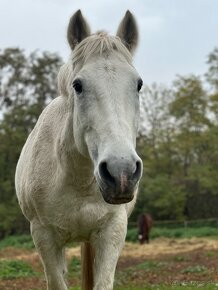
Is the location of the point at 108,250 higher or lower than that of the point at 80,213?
lower

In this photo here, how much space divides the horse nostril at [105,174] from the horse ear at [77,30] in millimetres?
1454

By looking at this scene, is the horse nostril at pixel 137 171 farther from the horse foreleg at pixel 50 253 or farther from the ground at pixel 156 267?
the ground at pixel 156 267

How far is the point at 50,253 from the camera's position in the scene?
17.0 feet

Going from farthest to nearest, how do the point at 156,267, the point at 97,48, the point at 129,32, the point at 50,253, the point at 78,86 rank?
the point at 156,267 < the point at 50,253 < the point at 129,32 < the point at 97,48 < the point at 78,86

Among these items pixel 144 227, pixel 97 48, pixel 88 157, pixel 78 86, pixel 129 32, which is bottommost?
pixel 144 227

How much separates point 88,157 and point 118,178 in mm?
1155

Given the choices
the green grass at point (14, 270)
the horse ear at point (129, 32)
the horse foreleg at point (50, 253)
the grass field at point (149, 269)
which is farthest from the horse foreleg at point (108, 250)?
the green grass at point (14, 270)

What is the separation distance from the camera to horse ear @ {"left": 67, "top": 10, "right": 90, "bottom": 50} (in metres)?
4.60

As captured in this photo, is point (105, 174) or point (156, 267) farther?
point (156, 267)

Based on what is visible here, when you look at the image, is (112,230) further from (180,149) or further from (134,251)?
(180,149)

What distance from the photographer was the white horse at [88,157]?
370 centimetres

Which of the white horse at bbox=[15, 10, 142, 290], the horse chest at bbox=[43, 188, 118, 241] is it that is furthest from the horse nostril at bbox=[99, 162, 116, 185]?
the horse chest at bbox=[43, 188, 118, 241]

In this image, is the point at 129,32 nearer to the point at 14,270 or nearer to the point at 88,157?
the point at 88,157

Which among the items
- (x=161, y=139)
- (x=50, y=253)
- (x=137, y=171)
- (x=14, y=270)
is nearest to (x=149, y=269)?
(x=14, y=270)
